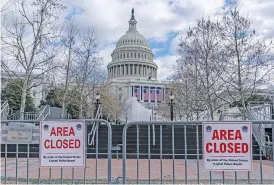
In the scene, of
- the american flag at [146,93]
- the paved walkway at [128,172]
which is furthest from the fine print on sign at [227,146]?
the american flag at [146,93]

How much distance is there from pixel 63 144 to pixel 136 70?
95.1m

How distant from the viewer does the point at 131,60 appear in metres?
97.7

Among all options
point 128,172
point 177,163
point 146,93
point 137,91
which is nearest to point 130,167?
point 128,172

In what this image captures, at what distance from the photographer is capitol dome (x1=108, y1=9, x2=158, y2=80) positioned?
98.6 m

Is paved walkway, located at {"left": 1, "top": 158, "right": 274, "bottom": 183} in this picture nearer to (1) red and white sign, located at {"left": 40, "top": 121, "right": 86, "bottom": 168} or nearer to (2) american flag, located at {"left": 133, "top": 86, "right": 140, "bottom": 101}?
(1) red and white sign, located at {"left": 40, "top": 121, "right": 86, "bottom": 168}

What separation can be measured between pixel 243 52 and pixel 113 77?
83916 millimetres

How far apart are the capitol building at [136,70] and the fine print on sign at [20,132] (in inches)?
3390

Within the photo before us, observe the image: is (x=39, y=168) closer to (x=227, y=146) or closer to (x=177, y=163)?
(x=227, y=146)

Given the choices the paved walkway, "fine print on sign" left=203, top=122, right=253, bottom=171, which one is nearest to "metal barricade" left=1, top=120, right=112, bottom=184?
the paved walkway

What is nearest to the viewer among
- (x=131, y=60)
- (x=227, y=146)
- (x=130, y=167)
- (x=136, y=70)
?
(x=227, y=146)

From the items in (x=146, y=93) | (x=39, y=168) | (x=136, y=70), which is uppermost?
(x=136, y=70)

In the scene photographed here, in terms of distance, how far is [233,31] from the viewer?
1680cm

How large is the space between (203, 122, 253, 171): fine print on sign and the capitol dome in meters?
91.3

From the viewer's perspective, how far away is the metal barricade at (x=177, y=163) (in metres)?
5.67
